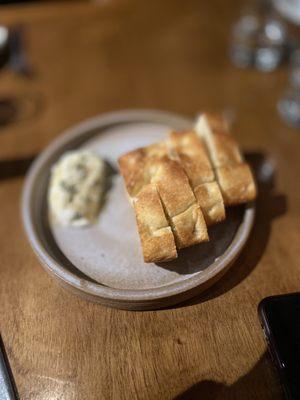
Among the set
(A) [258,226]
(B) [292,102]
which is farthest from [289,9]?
(A) [258,226]

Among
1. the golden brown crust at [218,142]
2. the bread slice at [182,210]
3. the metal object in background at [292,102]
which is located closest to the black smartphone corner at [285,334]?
the bread slice at [182,210]

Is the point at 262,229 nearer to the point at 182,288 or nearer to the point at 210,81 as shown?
the point at 182,288

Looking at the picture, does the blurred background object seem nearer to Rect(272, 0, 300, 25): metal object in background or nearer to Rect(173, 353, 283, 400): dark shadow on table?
Rect(272, 0, 300, 25): metal object in background

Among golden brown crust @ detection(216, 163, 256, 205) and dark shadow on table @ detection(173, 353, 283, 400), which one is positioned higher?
golden brown crust @ detection(216, 163, 256, 205)

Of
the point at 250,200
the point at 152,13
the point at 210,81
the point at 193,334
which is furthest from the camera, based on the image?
the point at 152,13

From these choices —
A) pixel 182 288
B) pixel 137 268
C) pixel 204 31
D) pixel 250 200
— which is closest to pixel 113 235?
pixel 137 268

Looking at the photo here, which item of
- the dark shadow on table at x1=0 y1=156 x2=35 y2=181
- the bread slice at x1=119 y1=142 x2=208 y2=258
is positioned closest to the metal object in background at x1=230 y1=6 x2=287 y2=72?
the bread slice at x1=119 y1=142 x2=208 y2=258

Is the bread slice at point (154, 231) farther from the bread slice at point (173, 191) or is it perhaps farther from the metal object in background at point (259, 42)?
the metal object in background at point (259, 42)
